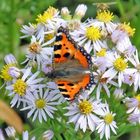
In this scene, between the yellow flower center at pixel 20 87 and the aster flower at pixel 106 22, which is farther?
the aster flower at pixel 106 22

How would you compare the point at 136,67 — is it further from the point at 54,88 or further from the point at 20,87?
the point at 20,87

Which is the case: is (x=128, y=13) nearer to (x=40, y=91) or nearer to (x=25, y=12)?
(x=25, y=12)

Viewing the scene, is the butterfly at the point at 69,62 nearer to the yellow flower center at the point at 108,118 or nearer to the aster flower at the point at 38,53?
the aster flower at the point at 38,53

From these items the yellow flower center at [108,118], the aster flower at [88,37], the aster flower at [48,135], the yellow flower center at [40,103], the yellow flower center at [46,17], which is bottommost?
the yellow flower center at [108,118]

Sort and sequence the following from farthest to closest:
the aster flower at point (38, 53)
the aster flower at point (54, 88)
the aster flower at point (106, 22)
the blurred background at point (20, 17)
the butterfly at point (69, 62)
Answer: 1. the blurred background at point (20, 17)
2. the aster flower at point (106, 22)
3. the aster flower at point (38, 53)
4. the aster flower at point (54, 88)
5. the butterfly at point (69, 62)

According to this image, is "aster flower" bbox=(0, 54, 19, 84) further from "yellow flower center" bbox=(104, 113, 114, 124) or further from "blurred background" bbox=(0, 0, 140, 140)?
"blurred background" bbox=(0, 0, 140, 140)

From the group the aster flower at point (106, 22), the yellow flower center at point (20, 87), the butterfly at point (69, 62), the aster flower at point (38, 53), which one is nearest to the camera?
the butterfly at point (69, 62)

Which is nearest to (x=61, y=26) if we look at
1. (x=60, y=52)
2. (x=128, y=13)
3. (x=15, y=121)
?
(x=60, y=52)

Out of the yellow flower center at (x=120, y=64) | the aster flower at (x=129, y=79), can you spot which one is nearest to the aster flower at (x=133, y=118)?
the aster flower at (x=129, y=79)
